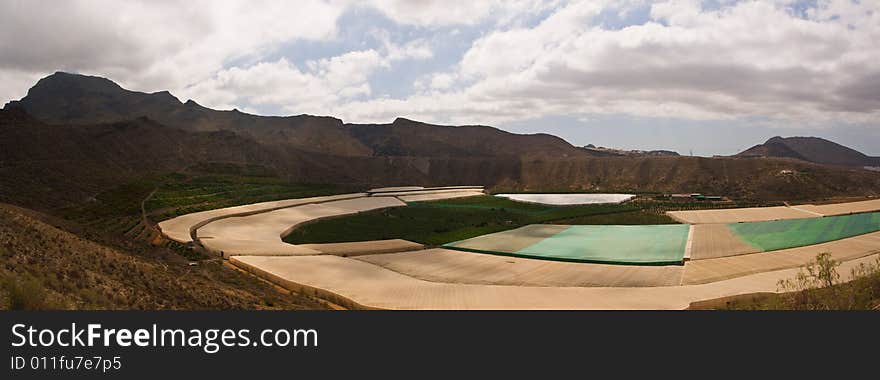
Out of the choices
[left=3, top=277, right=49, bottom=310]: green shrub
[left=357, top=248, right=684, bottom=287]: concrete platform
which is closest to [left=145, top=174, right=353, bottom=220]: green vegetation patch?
[left=357, top=248, right=684, bottom=287]: concrete platform

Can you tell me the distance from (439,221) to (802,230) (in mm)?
40349

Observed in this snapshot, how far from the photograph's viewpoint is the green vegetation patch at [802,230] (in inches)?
1993

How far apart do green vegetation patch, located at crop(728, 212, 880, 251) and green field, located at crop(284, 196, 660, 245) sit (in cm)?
1478

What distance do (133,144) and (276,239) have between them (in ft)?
230

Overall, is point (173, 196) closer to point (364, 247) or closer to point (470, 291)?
point (364, 247)

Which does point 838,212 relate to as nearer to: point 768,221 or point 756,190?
point 768,221

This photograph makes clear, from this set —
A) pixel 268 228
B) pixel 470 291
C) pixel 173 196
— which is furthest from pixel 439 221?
pixel 470 291

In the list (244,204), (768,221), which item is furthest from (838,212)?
(244,204)

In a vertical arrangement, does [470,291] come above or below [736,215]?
below

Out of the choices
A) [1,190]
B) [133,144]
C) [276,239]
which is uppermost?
[133,144]

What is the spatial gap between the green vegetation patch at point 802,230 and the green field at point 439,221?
14.8 meters

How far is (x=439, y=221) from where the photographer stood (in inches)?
2869

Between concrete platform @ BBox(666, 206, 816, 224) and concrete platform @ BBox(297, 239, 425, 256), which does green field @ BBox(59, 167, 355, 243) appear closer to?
concrete platform @ BBox(297, 239, 425, 256)

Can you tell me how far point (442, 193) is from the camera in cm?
12362
